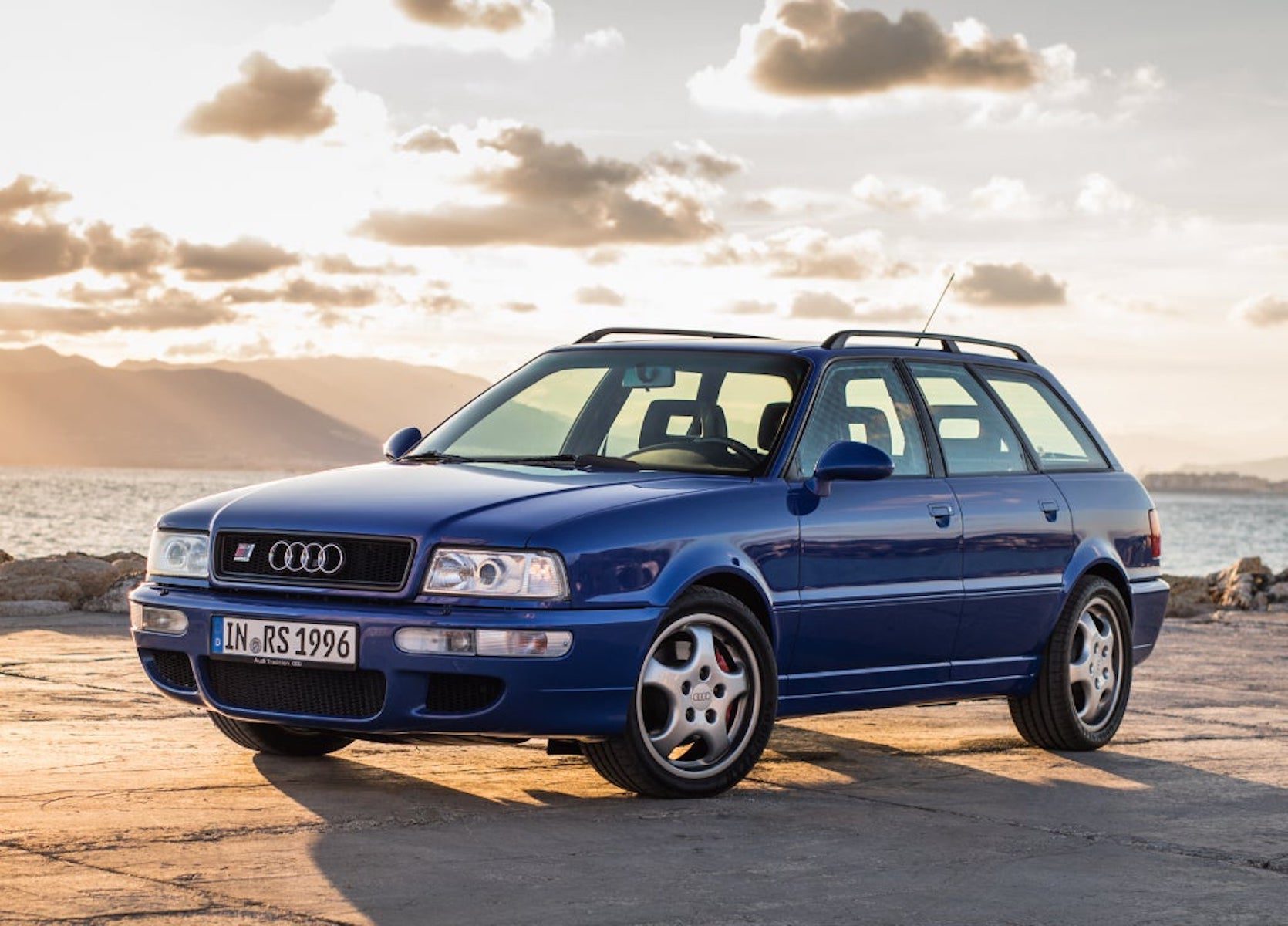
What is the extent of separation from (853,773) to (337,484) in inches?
90.8

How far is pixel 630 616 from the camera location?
664 centimetres

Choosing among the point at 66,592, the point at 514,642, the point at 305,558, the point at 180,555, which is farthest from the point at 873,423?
the point at 66,592

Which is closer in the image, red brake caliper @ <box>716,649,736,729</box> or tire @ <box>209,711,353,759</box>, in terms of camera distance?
red brake caliper @ <box>716,649,736,729</box>

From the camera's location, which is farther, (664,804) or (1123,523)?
(1123,523)

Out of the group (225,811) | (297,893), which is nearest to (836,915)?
(297,893)

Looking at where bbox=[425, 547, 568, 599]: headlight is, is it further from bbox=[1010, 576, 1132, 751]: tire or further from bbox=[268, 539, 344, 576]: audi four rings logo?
bbox=[1010, 576, 1132, 751]: tire

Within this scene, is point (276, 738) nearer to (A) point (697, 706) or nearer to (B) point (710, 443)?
(A) point (697, 706)

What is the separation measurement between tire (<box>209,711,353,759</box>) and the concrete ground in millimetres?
74

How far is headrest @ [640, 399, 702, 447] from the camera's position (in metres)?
7.80

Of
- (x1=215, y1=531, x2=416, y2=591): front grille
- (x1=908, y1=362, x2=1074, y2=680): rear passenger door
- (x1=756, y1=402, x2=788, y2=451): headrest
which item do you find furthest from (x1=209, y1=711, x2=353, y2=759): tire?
(x1=908, y1=362, x2=1074, y2=680): rear passenger door

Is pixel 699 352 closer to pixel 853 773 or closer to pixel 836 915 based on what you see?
pixel 853 773

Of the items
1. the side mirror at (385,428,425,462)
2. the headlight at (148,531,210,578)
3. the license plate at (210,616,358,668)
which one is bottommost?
the license plate at (210,616,358,668)

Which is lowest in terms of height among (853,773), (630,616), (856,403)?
(853,773)

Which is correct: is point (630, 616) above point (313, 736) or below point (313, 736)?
above
